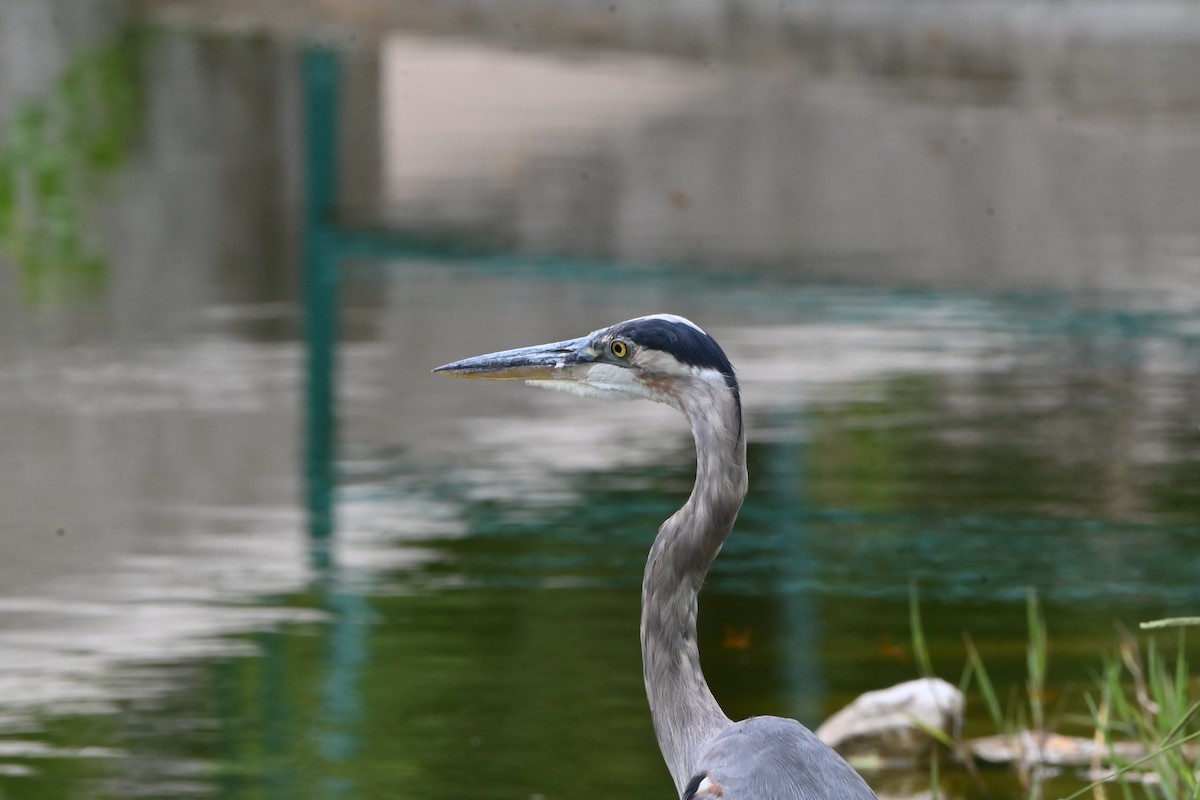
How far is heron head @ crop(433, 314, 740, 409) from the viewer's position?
365 centimetres

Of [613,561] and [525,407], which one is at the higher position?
[525,407]

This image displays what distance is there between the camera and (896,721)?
503 centimetres

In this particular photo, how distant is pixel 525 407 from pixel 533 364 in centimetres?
480

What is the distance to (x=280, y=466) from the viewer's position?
7.87 m

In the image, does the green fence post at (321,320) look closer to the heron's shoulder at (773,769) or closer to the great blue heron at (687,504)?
the great blue heron at (687,504)

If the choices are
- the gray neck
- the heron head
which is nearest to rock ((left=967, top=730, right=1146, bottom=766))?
the gray neck

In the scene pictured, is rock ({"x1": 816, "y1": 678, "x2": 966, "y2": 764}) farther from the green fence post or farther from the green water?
the green fence post

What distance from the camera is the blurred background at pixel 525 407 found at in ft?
18.4

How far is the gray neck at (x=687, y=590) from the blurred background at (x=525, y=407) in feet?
4.47

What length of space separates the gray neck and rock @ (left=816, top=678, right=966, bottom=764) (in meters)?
1.39

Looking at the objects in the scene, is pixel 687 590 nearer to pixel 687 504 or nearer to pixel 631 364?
pixel 687 504

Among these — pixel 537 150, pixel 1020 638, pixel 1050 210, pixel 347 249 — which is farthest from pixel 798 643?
pixel 537 150

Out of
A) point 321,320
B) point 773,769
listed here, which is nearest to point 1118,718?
point 773,769

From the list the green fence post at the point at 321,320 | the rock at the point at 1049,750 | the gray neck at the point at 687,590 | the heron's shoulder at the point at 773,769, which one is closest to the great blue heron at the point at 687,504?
the gray neck at the point at 687,590
